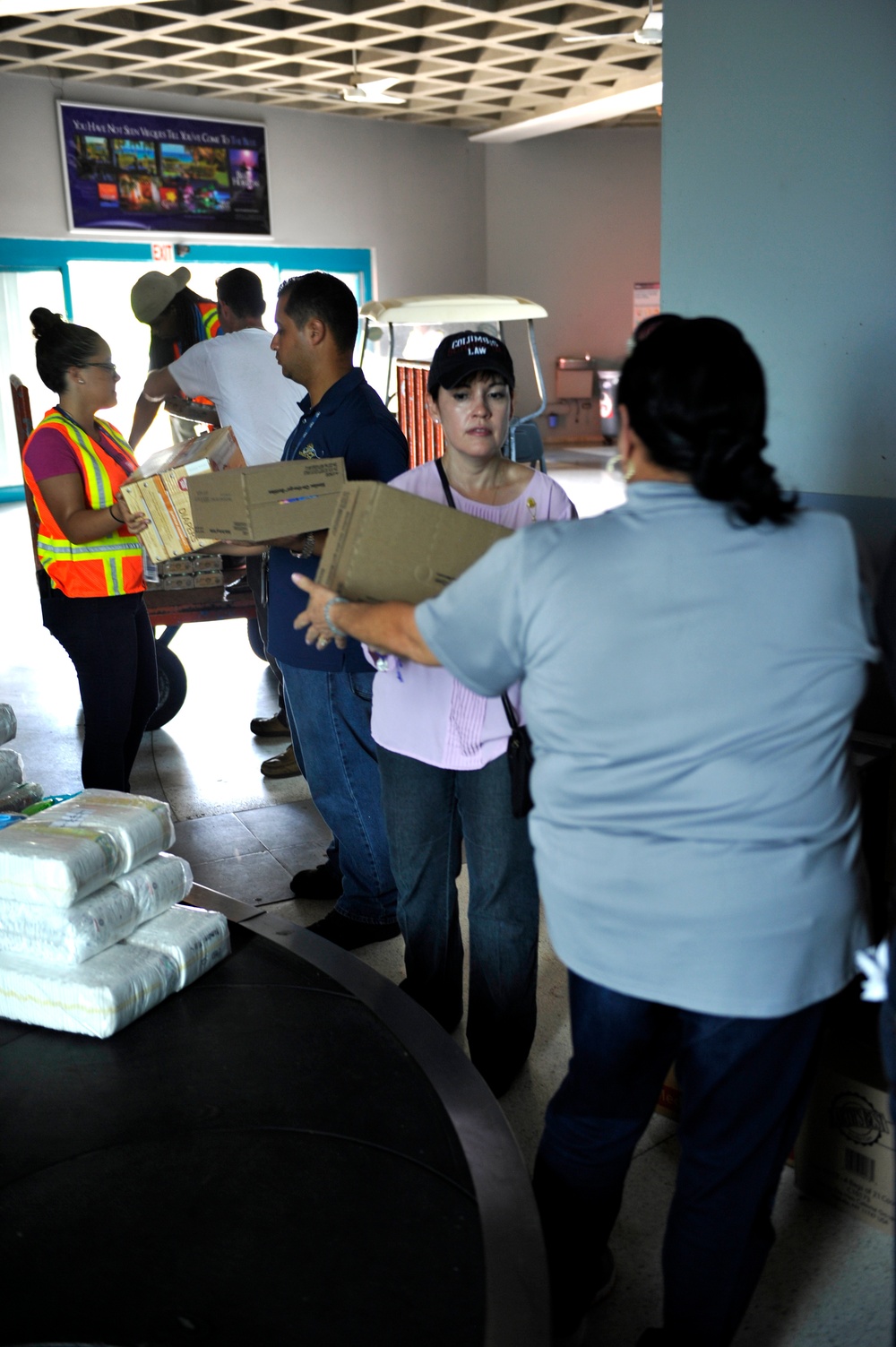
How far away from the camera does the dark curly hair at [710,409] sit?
1225 mm

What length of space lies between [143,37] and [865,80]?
9.51 metres

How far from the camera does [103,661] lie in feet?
10.9

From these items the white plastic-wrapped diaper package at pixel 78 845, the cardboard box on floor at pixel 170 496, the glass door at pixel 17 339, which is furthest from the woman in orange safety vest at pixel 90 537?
the glass door at pixel 17 339

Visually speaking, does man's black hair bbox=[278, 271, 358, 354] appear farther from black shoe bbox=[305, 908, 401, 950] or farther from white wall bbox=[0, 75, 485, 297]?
white wall bbox=[0, 75, 485, 297]

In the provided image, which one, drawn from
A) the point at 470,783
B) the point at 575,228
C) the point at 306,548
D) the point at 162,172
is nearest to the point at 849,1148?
the point at 470,783

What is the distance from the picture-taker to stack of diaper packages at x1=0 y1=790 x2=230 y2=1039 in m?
1.98

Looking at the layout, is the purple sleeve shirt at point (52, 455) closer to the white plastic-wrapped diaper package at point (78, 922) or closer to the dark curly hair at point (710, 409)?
the white plastic-wrapped diaper package at point (78, 922)

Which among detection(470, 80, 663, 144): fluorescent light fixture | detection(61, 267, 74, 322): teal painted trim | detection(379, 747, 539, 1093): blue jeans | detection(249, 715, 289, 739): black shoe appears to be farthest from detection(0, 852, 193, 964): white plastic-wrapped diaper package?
detection(470, 80, 663, 144): fluorescent light fixture

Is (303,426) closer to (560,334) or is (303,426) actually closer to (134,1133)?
(134,1133)

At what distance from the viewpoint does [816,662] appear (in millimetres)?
1258

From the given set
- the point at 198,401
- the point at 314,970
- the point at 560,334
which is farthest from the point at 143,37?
the point at 314,970

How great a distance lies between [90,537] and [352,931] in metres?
1.35

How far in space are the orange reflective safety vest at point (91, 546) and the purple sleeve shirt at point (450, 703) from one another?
1390 mm

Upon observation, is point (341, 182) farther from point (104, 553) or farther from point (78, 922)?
point (78, 922)
